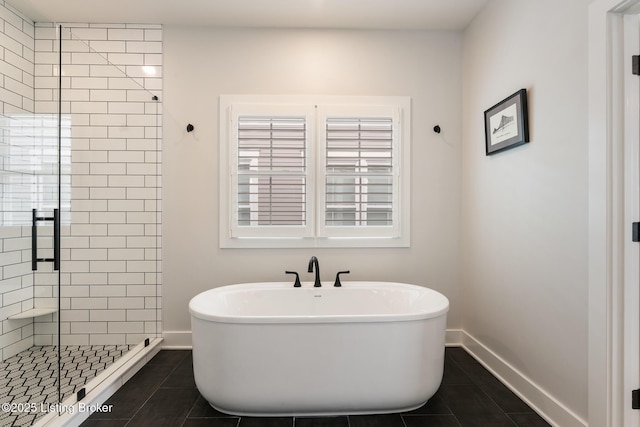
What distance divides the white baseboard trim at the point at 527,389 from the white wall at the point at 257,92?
869 mm

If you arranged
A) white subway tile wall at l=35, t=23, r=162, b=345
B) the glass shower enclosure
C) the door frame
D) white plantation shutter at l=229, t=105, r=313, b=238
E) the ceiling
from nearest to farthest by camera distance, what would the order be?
1. the door frame
2. the glass shower enclosure
3. white subway tile wall at l=35, t=23, r=162, b=345
4. the ceiling
5. white plantation shutter at l=229, t=105, r=313, b=238

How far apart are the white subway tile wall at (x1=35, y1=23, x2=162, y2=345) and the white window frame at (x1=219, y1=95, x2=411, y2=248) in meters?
0.59

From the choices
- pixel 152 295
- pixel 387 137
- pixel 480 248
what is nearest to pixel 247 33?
pixel 387 137

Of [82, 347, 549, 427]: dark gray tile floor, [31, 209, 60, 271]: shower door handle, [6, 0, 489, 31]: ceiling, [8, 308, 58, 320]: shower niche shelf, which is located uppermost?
[6, 0, 489, 31]: ceiling

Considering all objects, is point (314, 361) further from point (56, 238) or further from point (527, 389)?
point (56, 238)

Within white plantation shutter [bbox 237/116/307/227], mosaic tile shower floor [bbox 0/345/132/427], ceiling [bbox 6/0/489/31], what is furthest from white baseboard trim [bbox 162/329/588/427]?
ceiling [bbox 6/0/489/31]

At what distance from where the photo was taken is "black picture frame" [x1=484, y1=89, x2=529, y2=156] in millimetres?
2070

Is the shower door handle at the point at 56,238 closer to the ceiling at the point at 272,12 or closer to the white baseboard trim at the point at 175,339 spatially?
the white baseboard trim at the point at 175,339

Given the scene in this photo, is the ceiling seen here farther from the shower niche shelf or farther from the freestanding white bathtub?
the freestanding white bathtub

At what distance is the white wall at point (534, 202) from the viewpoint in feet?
5.63

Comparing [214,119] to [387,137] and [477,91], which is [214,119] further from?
[477,91]

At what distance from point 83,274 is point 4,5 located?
175 centimetres

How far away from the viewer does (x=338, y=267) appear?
2.91 metres

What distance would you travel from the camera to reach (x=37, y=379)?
6.24ft
